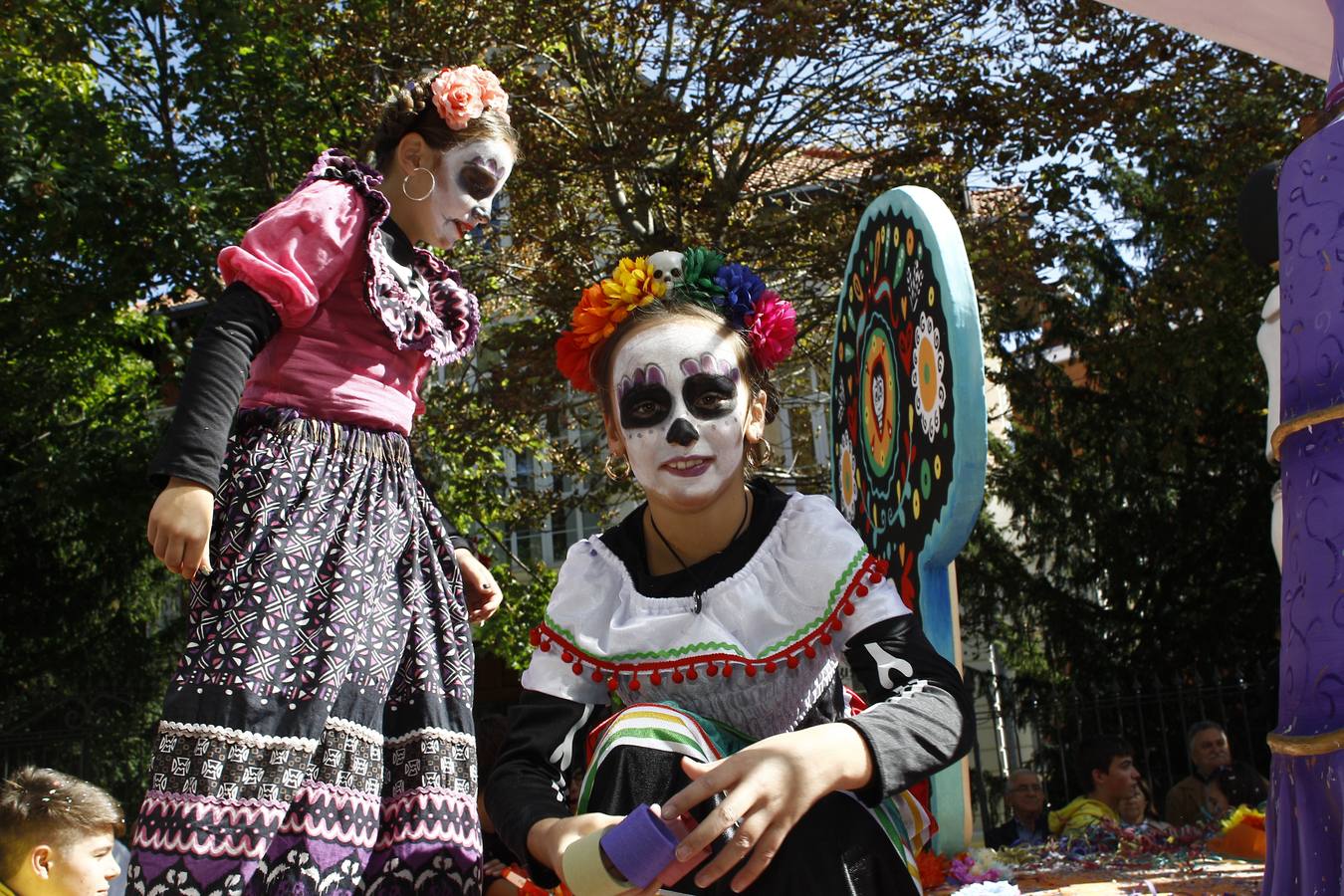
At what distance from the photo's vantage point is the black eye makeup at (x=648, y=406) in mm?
2131

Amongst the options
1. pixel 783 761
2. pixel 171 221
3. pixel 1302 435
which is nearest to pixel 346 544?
pixel 783 761

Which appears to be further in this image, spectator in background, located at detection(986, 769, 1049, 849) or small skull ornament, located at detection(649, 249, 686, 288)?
spectator in background, located at detection(986, 769, 1049, 849)

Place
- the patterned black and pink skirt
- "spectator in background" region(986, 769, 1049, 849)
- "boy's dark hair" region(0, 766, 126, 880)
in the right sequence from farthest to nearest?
"spectator in background" region(986, 769, 1049, 849) < "boy's dark hair" region(0, 766, 126, 880) < the patterned black and pink skirt

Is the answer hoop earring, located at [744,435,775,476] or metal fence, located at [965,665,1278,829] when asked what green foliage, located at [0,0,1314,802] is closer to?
metal fence, located at [965,665,1278,829]

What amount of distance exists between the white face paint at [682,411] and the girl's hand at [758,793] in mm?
640

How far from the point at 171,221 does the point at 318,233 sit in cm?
768

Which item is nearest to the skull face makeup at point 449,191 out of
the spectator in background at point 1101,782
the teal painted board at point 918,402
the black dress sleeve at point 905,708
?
the teal painted board at point 918,402

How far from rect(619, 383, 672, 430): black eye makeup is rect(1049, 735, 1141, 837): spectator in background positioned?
4.69 m

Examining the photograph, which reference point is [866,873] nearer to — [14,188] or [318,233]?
[318,233]

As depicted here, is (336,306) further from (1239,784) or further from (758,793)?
(1239,784)

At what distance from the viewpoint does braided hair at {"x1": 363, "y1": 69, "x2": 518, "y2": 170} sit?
8.95 feet

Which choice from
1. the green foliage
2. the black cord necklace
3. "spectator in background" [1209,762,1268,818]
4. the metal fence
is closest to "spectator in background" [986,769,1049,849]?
"spectator in background" [1209,762,1268,818]

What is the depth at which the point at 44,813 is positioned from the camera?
12.1ft

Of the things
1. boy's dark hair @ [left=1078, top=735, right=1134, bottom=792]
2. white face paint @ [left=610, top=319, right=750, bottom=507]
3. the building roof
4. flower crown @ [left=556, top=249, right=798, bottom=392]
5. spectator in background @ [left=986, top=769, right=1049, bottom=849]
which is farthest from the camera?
the building roof
